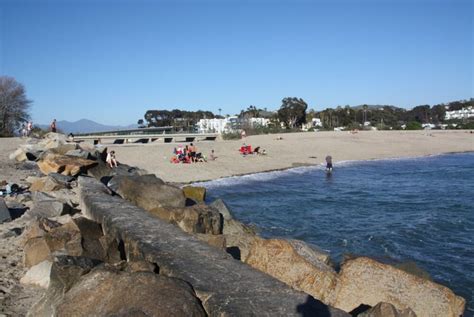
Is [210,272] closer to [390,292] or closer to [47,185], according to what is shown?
[390,292]

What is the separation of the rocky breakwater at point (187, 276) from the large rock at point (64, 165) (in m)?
5.53

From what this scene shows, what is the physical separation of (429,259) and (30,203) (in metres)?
10.0

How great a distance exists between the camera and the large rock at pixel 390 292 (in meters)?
5.79

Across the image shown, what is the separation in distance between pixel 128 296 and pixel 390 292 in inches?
141

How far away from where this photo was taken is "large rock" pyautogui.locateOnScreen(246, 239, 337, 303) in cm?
602

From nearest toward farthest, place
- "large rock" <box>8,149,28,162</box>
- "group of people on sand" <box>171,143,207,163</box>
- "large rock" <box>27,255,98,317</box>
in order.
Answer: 1. "large rock" <box>27,255,98,317</box>
2. "large rock" <box>8,149,28,162</box>
3. "group of people on sand" <box>171,143,207,163</box>

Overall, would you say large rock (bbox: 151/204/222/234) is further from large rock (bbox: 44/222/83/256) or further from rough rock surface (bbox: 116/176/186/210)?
large rock (bbox: 44/222/83/256)

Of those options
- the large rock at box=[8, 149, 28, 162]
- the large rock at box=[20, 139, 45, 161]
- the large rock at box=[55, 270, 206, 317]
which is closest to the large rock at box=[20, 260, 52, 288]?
the large rock at box=[55, 270, 206, 317]

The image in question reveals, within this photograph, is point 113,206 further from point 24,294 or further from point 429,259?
point 429,259

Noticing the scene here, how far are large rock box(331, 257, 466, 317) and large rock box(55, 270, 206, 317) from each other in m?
2.47

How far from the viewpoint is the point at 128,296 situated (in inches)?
162

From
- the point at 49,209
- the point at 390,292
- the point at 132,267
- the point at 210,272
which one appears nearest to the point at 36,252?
the point at 132,267

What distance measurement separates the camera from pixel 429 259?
10.9 meters

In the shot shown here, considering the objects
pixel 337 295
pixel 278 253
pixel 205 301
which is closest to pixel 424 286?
pixel 337 295
